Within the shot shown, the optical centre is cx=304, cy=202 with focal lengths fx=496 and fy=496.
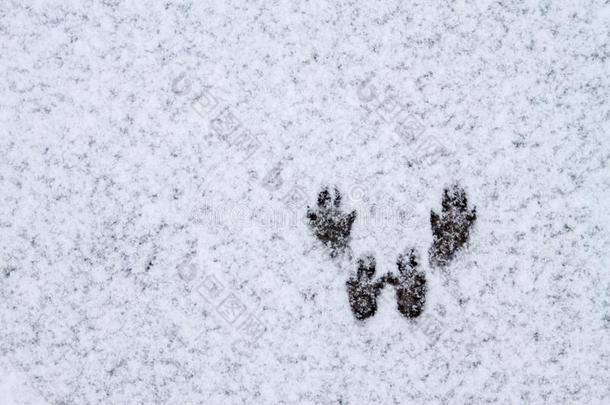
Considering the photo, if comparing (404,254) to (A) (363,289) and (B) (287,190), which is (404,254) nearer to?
(A) (363,289)

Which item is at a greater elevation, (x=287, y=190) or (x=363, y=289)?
(x=287, y=190)

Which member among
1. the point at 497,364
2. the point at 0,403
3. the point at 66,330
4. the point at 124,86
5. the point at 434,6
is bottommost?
the point at 497,364

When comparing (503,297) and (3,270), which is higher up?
(3,270)

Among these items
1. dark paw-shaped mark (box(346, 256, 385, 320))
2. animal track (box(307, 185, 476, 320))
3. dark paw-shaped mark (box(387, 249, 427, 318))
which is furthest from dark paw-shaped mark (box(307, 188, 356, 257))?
dark paw-shaped mark (box(387, 249, 427, 318))

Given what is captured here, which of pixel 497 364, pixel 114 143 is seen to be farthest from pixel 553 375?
pixel 114 143

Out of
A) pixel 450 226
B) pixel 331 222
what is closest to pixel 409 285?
pixel 450 226

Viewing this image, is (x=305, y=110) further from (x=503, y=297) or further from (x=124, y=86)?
(x=503, y=297)
